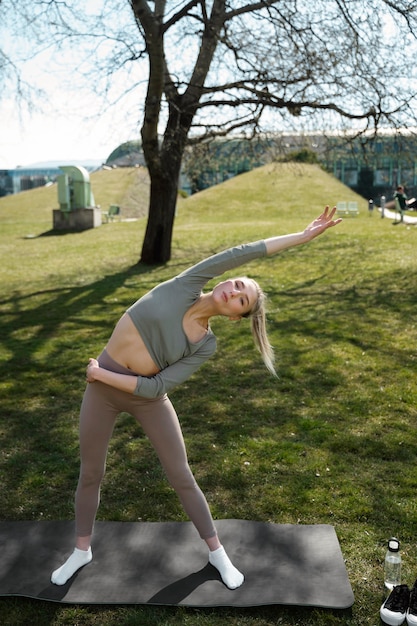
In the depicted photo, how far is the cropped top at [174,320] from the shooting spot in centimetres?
361

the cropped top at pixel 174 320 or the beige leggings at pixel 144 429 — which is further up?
the cropped top at pixel 174 320

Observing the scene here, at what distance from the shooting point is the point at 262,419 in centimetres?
681

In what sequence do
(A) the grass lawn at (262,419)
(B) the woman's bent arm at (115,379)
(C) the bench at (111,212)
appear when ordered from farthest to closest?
(C) the bench at (111,212)
(A) the grass lawn at (262,419)
(B) the woman's bent arm at (115,379)

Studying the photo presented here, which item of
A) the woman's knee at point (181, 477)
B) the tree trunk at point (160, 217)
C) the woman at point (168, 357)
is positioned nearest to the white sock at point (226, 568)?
the woman at point (168, 357)

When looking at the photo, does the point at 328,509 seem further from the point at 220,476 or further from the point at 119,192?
the point at 119,192

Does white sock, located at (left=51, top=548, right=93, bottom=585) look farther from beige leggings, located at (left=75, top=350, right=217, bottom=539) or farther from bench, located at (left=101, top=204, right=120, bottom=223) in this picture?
bench, located at (left=101, top=204, right=120, bottom=223)

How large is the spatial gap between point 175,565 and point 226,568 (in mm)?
362

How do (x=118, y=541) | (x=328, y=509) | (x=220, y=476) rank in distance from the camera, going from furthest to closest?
(x=220, y=476) < (x=328, y=509) < (x=118, y=541)

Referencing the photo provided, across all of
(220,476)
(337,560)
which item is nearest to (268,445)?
(220,476)

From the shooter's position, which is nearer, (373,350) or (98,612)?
(98,612)

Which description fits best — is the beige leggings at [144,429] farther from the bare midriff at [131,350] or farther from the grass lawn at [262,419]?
the grass lawn at [262,419]

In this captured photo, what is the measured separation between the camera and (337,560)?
164 inches

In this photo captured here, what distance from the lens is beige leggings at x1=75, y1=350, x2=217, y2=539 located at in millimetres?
3770

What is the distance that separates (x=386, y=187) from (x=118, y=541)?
63643 mm
